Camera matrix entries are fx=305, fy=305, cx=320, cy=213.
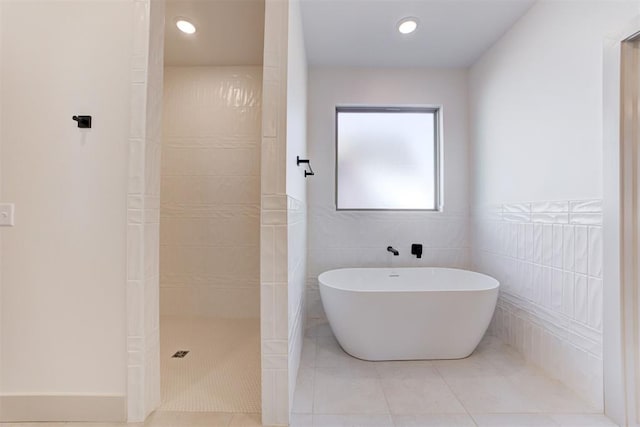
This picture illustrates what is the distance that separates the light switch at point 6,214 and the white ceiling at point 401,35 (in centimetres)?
207

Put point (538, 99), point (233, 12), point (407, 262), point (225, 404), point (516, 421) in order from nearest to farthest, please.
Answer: point (516, 421), point (225, 404), point (538, 99), point (233, 12), point (407, 262)

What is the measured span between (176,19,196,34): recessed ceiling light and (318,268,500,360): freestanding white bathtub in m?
2.19

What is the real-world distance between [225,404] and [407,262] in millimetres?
1918

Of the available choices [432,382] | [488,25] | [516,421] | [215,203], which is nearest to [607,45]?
[488,25]

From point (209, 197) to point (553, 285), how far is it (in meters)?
2.82

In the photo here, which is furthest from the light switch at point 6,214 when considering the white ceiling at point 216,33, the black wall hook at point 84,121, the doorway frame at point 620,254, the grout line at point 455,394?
the doorway frame at point 620,254

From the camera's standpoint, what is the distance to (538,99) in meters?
2.04

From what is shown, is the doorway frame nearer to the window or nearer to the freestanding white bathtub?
the freestanding white bathtub

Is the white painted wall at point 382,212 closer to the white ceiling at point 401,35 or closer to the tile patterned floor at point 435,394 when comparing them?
the white ceiling at point 401,35

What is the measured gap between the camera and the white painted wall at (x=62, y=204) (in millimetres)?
1473

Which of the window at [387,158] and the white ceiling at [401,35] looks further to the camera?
the window at [387,158]

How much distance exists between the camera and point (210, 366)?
2004 mm

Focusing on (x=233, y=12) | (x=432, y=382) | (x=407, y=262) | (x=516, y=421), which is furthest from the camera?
(x=407, y=262)

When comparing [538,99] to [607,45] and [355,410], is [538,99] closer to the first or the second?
[607,45]
